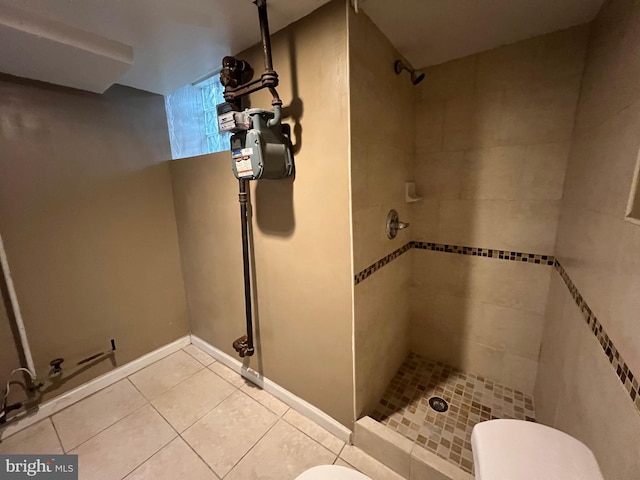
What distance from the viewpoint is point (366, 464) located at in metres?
1.21

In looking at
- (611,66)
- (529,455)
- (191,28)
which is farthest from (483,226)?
(191,28)

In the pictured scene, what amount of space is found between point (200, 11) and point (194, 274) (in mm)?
1697

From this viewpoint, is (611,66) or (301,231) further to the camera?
(301,231)

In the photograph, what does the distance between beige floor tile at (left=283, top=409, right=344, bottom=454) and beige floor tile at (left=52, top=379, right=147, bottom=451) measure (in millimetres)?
1023

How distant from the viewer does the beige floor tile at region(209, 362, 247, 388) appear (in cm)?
177

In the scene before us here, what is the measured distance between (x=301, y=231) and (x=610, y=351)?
1.14m

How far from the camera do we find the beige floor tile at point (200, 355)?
2.00 m

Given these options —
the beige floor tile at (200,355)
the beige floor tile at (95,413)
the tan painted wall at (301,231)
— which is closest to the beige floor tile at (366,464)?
the tan painted wall at (301,231)

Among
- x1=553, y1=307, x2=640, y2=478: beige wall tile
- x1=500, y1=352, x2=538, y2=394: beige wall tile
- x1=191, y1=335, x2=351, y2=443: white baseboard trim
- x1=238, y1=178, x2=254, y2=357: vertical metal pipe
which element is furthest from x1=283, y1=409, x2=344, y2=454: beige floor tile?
x1=500, y1=352, x2=538, y2=394: beige wall tile

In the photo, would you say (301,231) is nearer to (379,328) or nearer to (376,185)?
(376,185)

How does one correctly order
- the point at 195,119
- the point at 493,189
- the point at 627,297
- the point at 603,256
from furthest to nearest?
the point at 195,119 < the point at 493,189 < the point at 603,256 < the point at 627,297

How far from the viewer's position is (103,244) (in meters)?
1.70

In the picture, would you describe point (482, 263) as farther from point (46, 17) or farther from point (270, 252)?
point (46, 17)

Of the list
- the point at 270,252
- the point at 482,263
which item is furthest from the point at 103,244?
the point at 482,263
